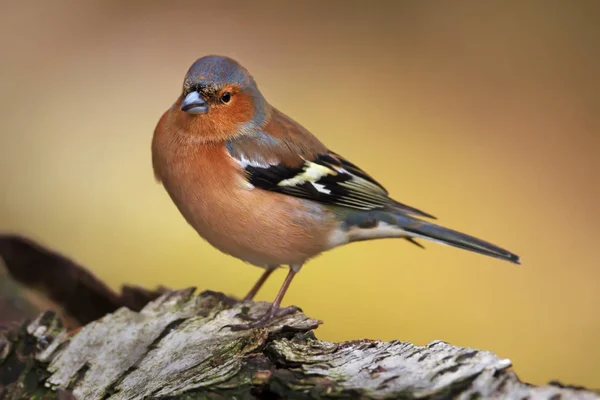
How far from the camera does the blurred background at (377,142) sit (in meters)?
4.93

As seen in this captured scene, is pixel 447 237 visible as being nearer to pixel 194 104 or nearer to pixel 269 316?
pixel 269 316

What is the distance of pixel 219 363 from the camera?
2545 millimetres

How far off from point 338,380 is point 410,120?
4.13m

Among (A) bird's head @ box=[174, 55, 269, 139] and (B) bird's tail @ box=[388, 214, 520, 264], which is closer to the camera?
(A) bird's head @ box=[174, 55, 269, 139]

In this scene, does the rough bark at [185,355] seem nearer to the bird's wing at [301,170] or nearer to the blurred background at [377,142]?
the bird's wing at [301,170]

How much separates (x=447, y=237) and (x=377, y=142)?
7.74ft

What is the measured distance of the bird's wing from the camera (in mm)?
3342

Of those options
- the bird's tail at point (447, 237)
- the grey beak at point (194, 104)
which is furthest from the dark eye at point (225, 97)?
the bird's tail at point (447, 237)

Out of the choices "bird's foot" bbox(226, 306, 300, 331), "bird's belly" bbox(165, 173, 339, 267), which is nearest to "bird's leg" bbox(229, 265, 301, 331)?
"bird's foot" bbox(226, 306, 300, 331)

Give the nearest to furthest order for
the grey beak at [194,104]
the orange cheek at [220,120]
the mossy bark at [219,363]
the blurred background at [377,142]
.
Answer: the mossy bark at [219,363] → the grey beak at [194,104] → the orange cheek at [220,120] → the blurred background at [377,142]

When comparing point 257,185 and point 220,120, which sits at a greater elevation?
point 220,120

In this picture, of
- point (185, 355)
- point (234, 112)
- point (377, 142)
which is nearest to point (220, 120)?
point (234, 112)

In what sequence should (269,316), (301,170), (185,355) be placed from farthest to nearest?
1. (301,170)
2. (269,316)
3. (185,355)

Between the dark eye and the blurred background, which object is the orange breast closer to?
the dark eye
